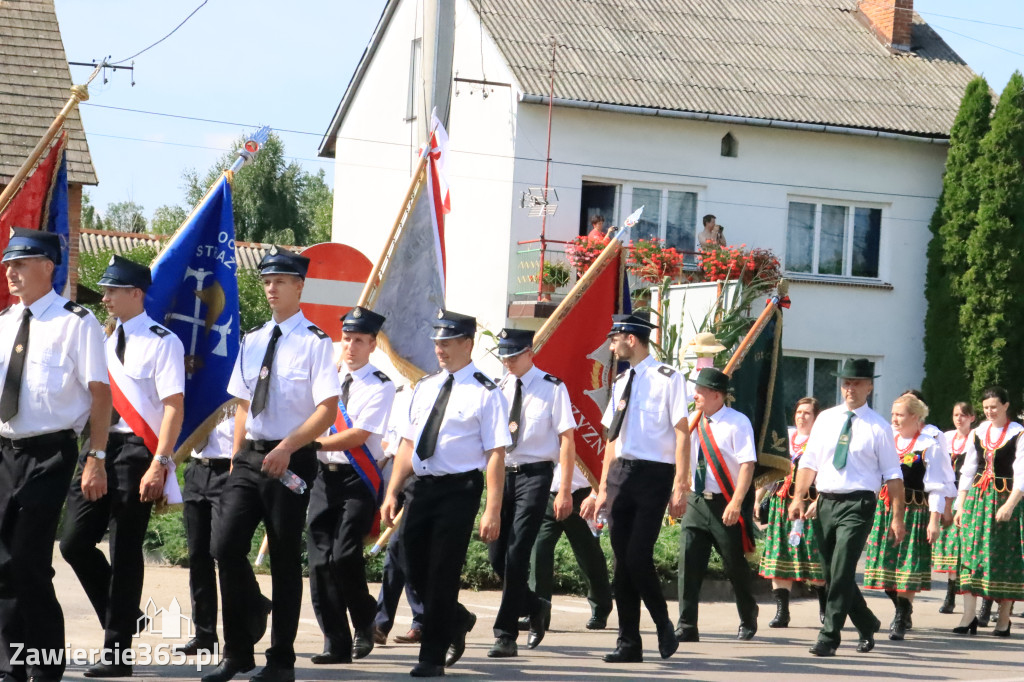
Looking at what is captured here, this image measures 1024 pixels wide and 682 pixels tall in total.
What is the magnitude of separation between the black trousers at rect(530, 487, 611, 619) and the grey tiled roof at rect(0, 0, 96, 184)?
11.3 metres

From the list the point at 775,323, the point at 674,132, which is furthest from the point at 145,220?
the point at 775,323

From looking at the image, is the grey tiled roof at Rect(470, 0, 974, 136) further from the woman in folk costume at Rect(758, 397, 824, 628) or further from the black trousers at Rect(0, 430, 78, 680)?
the black trousers at Rect(0, 430, 78, 680)

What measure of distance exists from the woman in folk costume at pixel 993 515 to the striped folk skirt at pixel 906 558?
0.52 meters

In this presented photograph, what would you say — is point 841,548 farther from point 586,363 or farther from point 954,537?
point 954,537

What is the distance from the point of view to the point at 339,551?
354 inches

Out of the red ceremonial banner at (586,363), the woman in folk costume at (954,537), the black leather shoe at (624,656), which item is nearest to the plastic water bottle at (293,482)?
the black leather shoe at (624,656)

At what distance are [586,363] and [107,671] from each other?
189 inches

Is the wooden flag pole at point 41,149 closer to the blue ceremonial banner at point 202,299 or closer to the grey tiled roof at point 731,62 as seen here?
the blue ceremonial banner at point 202,299

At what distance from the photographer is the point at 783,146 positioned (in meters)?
26.9

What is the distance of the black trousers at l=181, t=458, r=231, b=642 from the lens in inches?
321

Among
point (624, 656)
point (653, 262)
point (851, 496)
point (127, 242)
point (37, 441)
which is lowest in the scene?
point (624, 656)

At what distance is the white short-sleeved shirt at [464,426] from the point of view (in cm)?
820

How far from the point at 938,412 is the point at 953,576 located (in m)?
14.1

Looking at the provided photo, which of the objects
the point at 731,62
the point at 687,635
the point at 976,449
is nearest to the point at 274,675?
the point at 687,635
